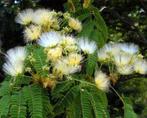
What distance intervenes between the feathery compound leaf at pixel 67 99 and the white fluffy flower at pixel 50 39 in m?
0.27

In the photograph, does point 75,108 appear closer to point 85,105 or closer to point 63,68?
point 85,105

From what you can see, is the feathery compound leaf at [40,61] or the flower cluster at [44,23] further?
the flower cluster at [44,23]

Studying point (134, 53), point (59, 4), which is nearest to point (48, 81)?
point (134, 53)

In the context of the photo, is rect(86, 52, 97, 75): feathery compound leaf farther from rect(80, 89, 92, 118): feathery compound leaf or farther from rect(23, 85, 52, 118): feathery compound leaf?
rect(23, 85, 52, 118): feathery compound leaf

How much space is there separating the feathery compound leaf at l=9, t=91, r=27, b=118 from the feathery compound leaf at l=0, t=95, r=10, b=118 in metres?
0.02

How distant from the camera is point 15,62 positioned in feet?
8.70

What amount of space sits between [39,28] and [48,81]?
471 millimetres

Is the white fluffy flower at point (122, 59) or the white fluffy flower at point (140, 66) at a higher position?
the white fluffy flower at point (122, 59)

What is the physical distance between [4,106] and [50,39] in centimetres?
43

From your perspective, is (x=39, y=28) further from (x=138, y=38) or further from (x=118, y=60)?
(x=138, y=38)

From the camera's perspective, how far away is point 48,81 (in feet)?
8.59

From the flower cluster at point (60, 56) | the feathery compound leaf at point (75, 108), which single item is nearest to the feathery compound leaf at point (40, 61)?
the flower cluster at point (60, 56)

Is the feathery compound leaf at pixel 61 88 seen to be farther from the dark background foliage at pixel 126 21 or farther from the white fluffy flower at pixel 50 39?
the dark background foliage at pixel 126 21

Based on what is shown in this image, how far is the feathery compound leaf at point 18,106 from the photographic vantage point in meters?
2.55
